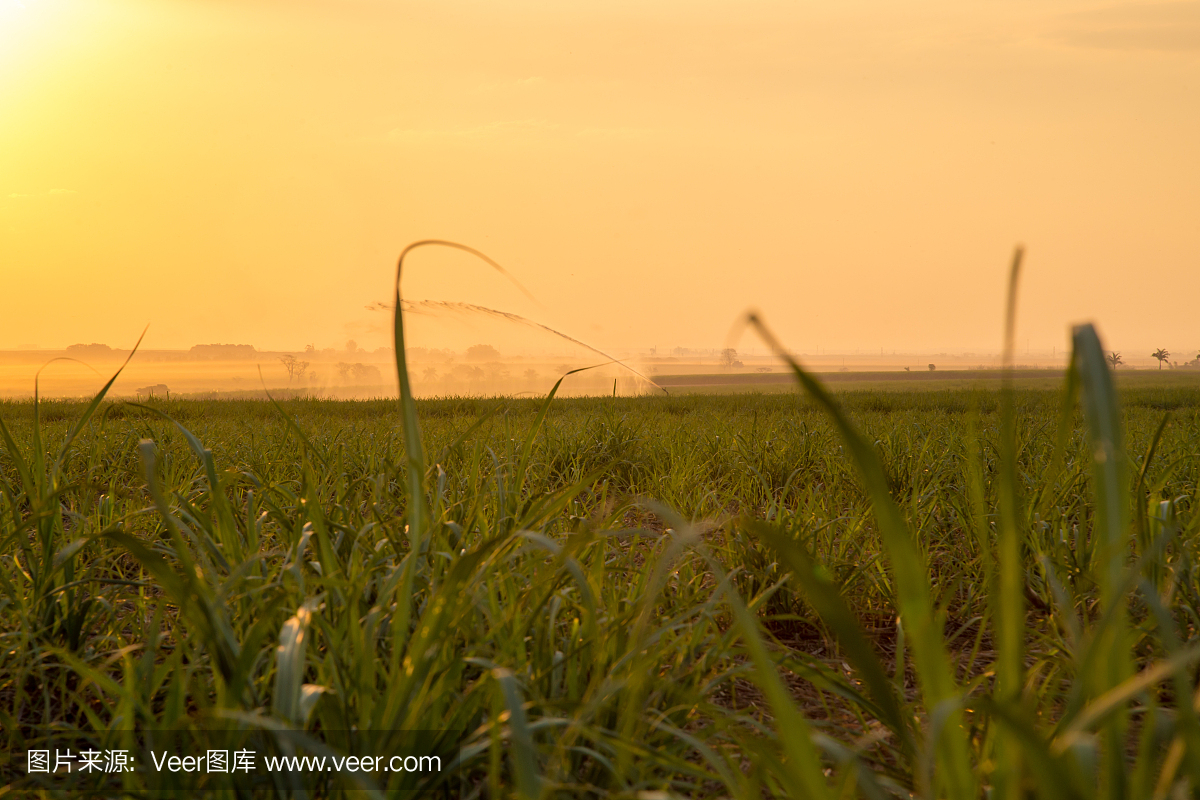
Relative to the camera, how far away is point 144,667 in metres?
1.34

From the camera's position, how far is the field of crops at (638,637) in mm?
776

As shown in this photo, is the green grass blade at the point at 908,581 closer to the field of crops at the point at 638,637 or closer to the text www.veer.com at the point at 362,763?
the field of crops at the point at 638,637

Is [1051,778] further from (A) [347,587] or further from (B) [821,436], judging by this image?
(B) [821,436]

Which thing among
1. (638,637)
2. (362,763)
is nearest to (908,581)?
(638,637)

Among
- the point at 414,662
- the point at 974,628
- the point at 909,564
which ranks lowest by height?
the point at 974,628

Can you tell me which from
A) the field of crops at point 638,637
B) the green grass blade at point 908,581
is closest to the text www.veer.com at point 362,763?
the field of crops at point 638,637

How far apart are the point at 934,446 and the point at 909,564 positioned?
408 cm

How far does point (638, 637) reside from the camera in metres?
1.13

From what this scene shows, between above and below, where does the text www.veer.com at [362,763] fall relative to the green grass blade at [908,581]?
below

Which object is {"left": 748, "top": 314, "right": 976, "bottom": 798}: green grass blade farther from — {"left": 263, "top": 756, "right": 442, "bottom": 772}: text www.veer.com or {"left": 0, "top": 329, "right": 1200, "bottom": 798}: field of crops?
{"left": 263, "top": 756, "right": 442, "bottom": 772}: text www.veer.com

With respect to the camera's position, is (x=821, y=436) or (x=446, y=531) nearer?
(x=446, y=531)

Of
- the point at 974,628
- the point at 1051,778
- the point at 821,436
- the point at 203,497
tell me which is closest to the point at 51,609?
the point at 203,497

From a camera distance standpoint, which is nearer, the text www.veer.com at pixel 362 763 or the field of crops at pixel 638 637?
the field of crops at pixel 638 637

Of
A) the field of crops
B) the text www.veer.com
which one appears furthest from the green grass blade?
the text www.veer.com
